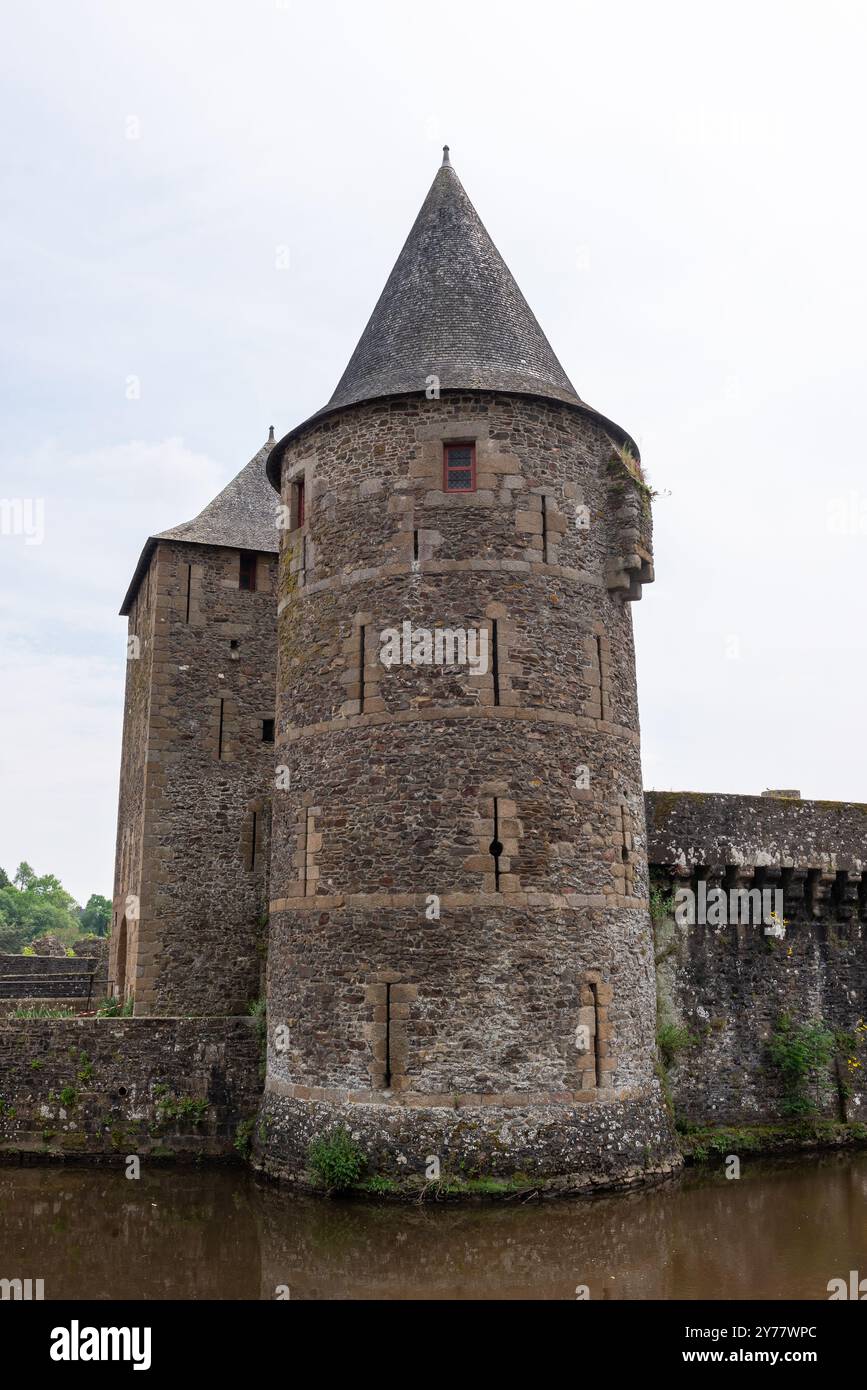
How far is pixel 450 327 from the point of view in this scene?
47.0ft

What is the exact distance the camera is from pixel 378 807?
41.4 ft

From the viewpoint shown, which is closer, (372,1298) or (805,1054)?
(372,1298)

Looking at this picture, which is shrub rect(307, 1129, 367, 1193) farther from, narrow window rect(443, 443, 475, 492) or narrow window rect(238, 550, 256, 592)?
narrow window rect(238, 550, 256, 592)

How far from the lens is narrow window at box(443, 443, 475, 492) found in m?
13.4

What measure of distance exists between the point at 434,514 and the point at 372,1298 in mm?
8425

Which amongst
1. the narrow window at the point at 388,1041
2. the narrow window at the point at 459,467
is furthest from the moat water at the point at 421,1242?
the narrow window at the point at 459,467

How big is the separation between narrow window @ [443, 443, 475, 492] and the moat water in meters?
8.18

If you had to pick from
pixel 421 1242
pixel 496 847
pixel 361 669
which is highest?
pixel 361 669

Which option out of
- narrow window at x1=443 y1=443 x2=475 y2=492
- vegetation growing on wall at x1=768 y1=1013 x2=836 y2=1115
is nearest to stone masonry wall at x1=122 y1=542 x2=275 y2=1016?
narrow window at x1=443 y1=443 x2=475 y2=492

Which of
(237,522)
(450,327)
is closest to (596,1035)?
(450,327)

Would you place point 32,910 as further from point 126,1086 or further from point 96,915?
point 126,1086

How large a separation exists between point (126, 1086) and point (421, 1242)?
18.3ft
